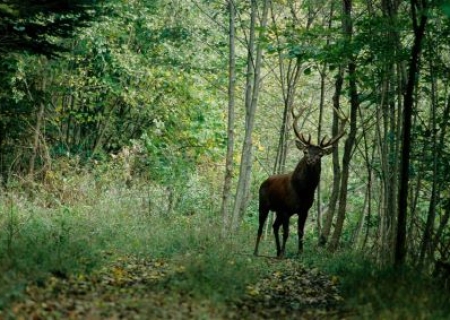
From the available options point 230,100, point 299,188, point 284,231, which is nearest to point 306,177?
point 299,188

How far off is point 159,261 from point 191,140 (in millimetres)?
11147

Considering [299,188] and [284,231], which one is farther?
[299,188]

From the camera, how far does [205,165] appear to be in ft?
69.1

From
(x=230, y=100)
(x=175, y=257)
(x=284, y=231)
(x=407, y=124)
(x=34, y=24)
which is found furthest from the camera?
(x=230, y=100)

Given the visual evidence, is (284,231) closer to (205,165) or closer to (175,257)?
(175,257)

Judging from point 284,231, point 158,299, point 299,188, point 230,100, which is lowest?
point 158,299

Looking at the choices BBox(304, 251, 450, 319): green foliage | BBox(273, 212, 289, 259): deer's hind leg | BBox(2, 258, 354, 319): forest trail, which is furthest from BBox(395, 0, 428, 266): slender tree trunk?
BBox(273, 212, 289, 259): deer's hind leg

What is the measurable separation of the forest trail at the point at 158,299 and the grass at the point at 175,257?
0.44 ft

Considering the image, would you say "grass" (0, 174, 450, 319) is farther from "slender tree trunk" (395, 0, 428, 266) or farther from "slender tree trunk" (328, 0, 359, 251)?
"slender tree trunk" (328, 0, 359, 251)

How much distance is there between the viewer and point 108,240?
36.1 feet

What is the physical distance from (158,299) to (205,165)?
14402 mm

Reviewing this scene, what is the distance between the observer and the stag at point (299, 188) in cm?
1267

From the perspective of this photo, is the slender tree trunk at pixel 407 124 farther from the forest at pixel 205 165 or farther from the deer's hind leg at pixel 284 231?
the deer's hind leg at pixel 284 231

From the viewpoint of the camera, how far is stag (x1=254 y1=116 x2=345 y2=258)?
12.7 meters
